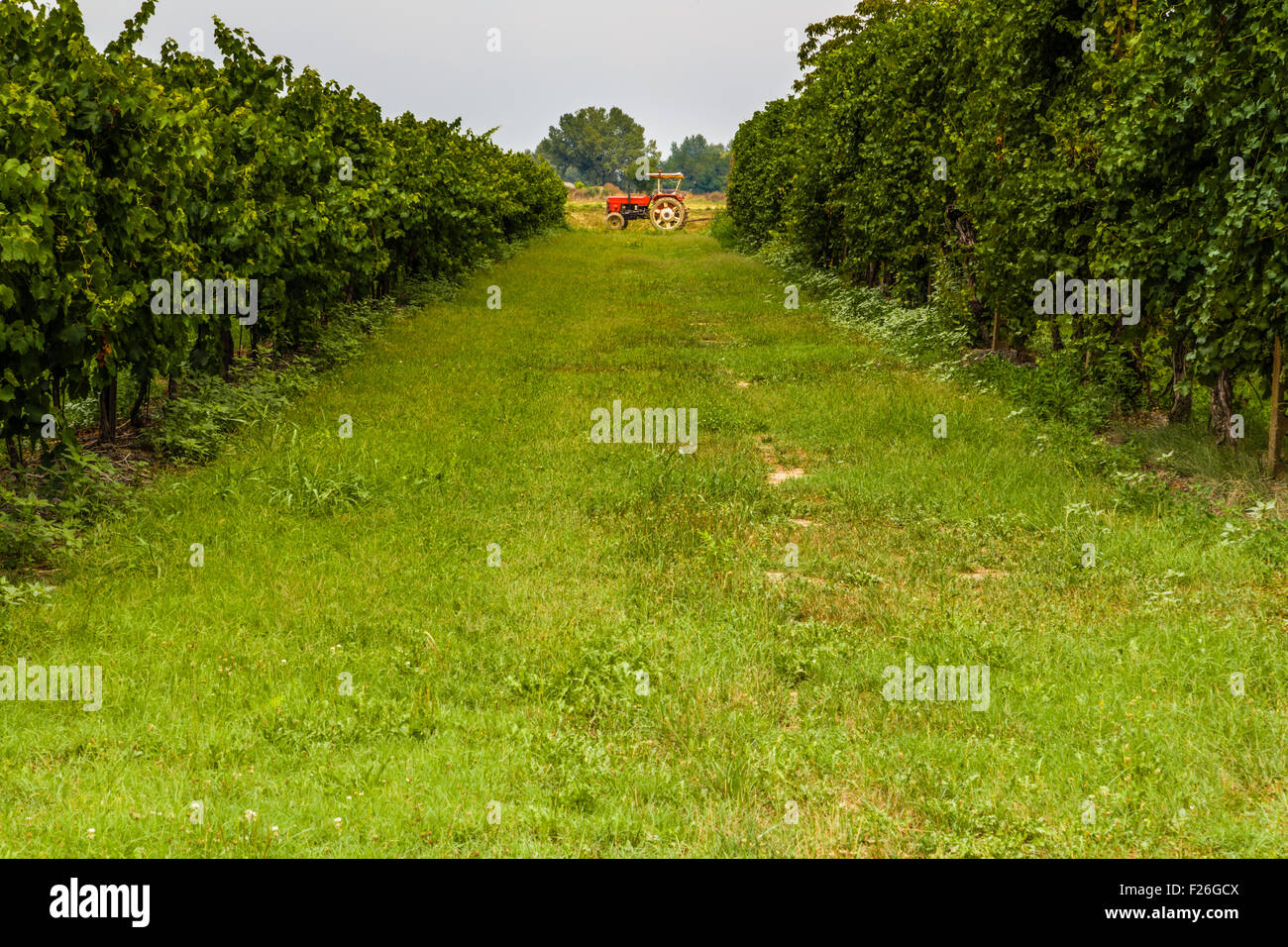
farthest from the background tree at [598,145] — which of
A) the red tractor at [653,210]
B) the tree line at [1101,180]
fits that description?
the tree line at [1101,180]

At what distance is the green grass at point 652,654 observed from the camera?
157 inches

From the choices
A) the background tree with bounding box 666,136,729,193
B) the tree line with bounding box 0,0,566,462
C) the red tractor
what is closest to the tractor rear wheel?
the red tractor

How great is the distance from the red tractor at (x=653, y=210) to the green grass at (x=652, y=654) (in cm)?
5007

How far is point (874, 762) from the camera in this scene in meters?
4.48

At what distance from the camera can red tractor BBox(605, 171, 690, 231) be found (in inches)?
2306

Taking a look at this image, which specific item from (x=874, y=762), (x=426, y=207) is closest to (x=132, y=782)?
(x=874, y=762)

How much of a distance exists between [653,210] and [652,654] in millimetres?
55667

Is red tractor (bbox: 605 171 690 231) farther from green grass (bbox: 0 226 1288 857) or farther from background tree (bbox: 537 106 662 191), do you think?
background tree (bbox: 537 106 662 191)

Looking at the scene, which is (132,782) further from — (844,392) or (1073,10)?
(1073,10)

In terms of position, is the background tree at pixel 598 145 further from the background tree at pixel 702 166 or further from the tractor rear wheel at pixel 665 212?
the tractor rear wheel at pixel 665 212

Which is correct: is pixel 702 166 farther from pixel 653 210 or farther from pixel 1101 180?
pixel 1101 180

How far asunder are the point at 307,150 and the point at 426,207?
25.9ft

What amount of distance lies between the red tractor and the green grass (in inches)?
1971

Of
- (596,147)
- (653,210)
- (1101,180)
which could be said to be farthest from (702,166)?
(1101,180)
